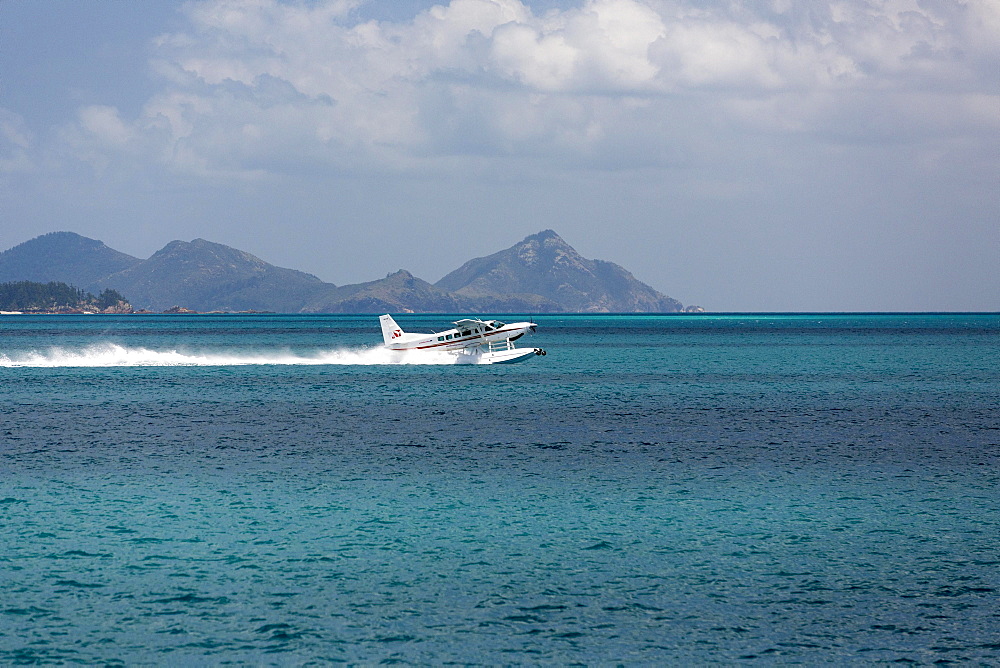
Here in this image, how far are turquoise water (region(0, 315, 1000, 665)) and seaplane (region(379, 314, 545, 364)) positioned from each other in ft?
87.0

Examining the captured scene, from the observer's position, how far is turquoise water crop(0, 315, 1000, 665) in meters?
16.8

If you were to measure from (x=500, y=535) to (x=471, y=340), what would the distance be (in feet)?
207

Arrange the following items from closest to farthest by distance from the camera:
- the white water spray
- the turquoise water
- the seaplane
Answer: the turquoise water < the seaplane < the white water spray

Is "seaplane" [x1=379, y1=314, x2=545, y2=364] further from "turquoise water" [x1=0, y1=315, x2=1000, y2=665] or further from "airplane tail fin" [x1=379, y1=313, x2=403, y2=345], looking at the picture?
"turquoise water" [x1=0, y1=315, x2=1000, y2=665]

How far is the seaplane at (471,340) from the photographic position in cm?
8325

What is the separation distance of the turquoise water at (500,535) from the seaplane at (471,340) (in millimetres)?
26504

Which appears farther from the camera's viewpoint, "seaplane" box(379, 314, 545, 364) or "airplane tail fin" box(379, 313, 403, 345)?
"airplane tail fin" box(379, 313, 403, 345)

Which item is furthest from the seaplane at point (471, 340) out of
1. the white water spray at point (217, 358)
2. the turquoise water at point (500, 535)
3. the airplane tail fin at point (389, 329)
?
the turquoise water at point (500, 535)

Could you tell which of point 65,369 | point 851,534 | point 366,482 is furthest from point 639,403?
point 65,369

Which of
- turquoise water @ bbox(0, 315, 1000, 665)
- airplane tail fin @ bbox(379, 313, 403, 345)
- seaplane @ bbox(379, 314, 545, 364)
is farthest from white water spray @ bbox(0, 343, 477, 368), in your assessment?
turquoise water @ bbox(0, 315, 1000, 665)

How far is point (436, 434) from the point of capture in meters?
45.5

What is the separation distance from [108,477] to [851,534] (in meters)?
23.1

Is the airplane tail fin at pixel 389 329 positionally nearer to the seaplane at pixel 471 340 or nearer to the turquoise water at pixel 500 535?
the seaplane at pixel 471 340

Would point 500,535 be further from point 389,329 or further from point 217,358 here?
point 217,358
